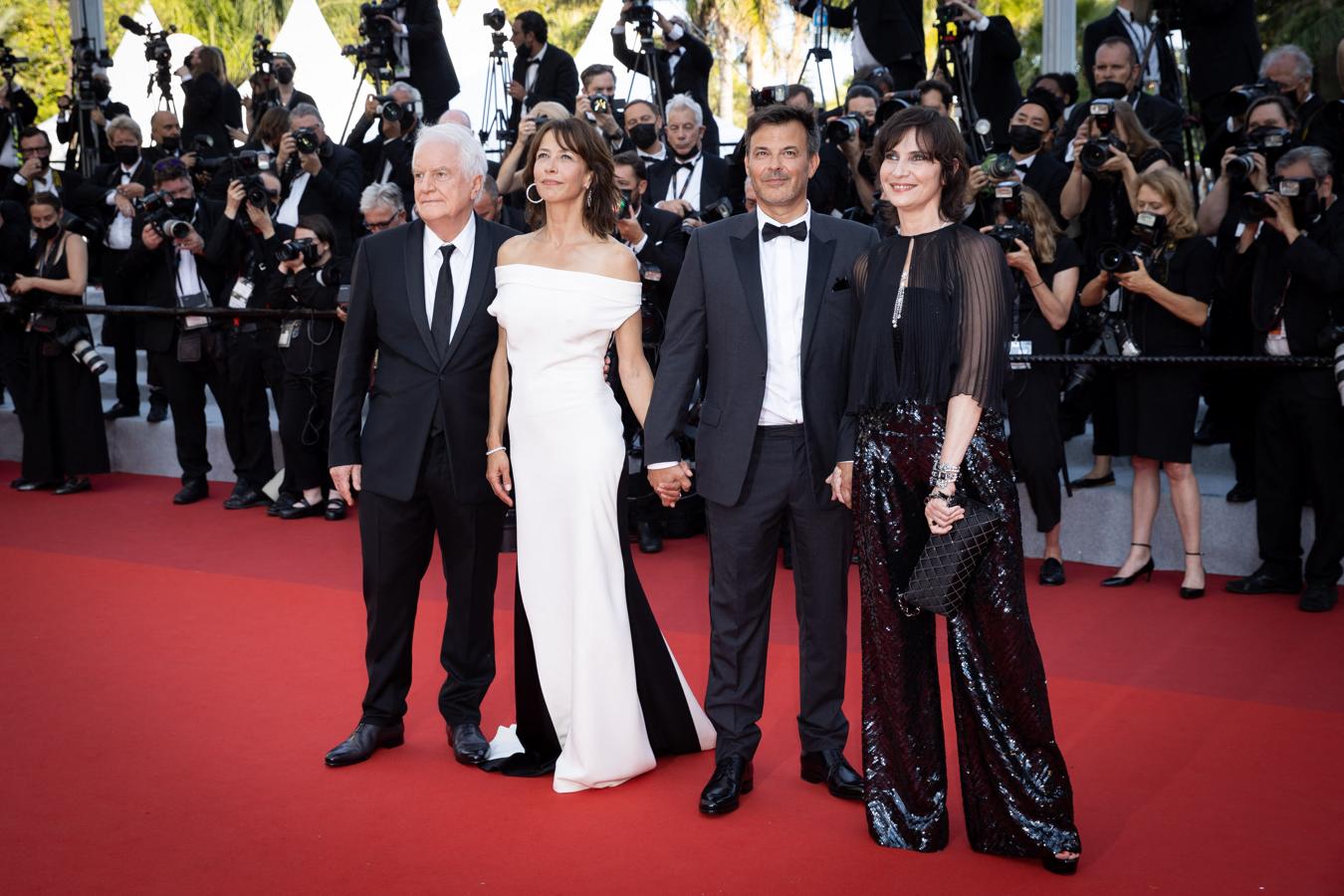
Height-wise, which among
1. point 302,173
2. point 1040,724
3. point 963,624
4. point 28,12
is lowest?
point 1040,724

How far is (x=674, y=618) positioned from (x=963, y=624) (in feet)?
7.55

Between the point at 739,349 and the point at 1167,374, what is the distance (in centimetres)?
275

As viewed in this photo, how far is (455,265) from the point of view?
12.4 feet

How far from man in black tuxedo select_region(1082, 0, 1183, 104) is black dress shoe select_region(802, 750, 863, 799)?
15.9ft

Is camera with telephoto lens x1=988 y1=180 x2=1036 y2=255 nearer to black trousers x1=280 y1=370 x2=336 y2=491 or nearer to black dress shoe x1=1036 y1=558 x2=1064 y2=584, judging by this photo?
black dress shoe x1=1036 y1=558 x2=1064 y2=584

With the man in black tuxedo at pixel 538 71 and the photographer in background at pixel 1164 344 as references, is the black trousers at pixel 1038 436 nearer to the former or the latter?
the photographer in background at pixel 1164 344

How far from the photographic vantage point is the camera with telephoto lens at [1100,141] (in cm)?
577

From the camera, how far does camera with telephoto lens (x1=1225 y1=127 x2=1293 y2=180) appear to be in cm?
555

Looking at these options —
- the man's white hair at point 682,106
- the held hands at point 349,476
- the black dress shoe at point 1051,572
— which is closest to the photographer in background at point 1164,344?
the black dress shoe at point 1051,572

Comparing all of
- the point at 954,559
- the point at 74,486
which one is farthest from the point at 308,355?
the point at 954,559

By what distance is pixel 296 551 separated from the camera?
21.3ft

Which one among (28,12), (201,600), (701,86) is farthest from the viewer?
(28,12)

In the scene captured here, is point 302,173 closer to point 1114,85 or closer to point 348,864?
point 1114,85

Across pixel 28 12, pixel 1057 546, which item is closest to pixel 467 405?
pixel 1057 546
